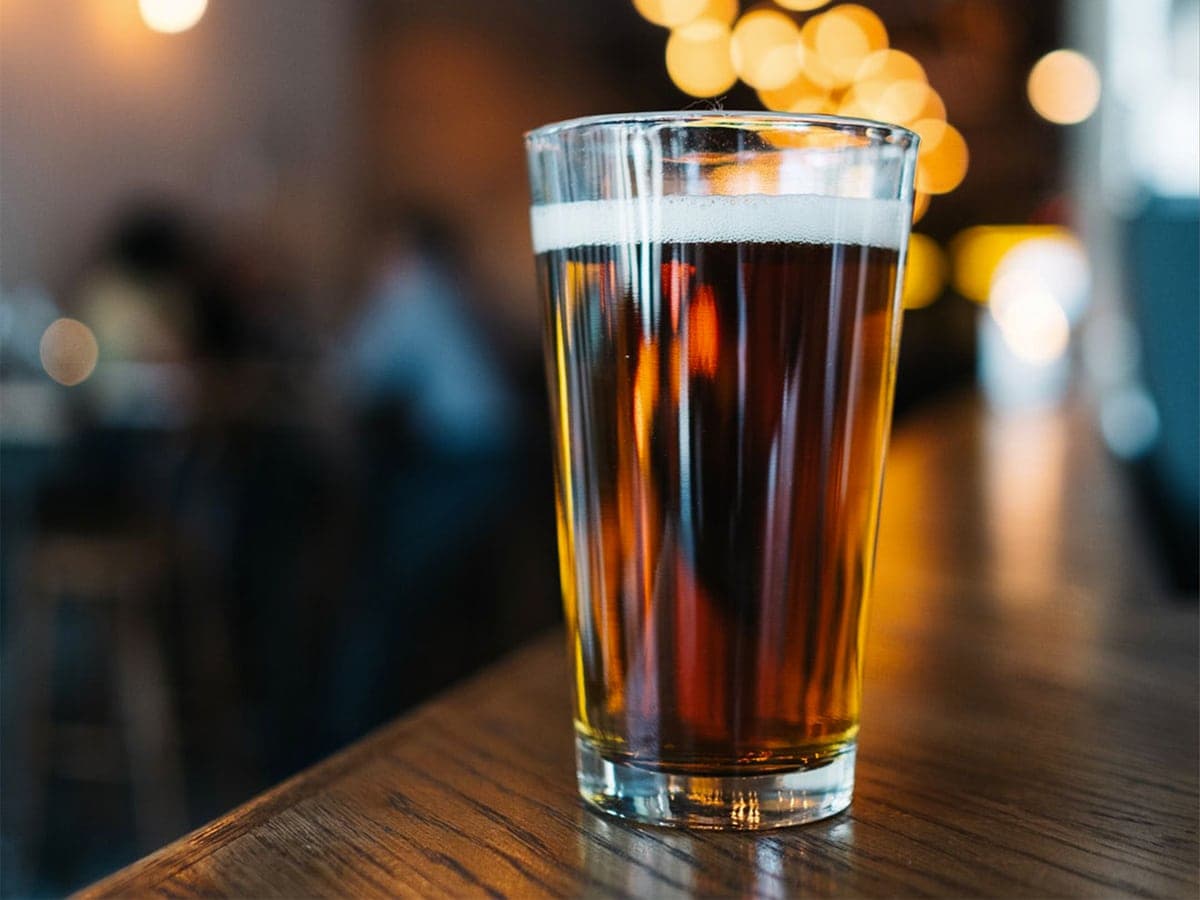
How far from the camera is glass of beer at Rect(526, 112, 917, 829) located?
402 mm

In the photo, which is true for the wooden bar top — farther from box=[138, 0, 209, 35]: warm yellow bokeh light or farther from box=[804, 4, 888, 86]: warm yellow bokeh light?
box=[804, 4, 888, 86]: warm yellow bokeh light

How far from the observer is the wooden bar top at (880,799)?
37 cm

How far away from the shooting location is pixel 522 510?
15.6 feet

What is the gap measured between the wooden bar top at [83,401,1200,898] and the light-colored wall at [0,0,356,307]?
5.75 metres

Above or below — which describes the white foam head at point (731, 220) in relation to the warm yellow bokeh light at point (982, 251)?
above

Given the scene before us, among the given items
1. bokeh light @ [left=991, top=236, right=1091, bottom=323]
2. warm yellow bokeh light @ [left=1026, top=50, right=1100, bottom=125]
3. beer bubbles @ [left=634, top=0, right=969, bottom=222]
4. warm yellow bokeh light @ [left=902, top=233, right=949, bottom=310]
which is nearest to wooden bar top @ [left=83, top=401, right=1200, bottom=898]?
beer bubbles @ [left=634, top=0, right=969, bottom=222]

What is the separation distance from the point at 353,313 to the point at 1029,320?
4.52 metres

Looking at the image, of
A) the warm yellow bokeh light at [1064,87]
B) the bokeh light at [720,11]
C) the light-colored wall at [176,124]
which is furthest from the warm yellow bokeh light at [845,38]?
the light-colored wall at [176,124]

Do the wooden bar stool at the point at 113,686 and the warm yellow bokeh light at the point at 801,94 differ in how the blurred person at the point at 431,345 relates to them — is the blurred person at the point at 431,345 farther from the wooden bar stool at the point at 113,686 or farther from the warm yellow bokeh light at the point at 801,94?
the warm yellow bokeh light at the point at 801,94

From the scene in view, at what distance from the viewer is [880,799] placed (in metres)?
0.44

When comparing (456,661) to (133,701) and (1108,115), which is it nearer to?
(133,701)

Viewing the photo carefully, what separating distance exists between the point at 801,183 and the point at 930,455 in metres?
1.64

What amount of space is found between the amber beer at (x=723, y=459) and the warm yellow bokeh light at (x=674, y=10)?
559 centimetres

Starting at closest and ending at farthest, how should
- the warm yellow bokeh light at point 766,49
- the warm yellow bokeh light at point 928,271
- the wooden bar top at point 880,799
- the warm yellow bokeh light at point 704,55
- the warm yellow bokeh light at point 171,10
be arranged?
1. the wooden bar top at point 880,799
2. the warm yellow bokeh light at point 171,10
3. the warm yellow bokeh light at point 704,55
4. the warm yellow bokeh light at point 766,49
5. the warm yellow bokeh light at point 928,271
